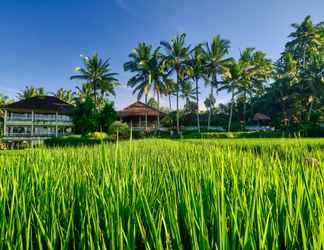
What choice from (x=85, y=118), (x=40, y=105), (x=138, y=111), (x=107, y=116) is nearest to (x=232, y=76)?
(x=138, y=111)

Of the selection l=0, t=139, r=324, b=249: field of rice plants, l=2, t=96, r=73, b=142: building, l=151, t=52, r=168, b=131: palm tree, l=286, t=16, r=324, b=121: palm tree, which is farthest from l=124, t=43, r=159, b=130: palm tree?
l=0, t=139, r=324, b=249: field of rice plants

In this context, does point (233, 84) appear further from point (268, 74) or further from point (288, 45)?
point (288, 45)

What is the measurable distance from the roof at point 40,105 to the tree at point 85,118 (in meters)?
7.68

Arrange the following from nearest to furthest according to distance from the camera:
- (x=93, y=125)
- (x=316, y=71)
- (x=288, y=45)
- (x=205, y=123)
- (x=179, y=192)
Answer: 1. (x=179, y=192)
2. (x=93, y=125)
3. (x=316, y=71)
4. (x=288, y=45)
5. (x=205, y=123)

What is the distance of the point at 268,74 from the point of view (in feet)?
124

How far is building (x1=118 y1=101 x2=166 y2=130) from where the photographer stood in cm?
2942

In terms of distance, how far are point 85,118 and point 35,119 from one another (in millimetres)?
11079

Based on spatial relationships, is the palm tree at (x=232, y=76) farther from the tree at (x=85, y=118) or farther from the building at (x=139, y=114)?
the tree at (x=85, y=118)

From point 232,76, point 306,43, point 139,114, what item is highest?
point 306,43

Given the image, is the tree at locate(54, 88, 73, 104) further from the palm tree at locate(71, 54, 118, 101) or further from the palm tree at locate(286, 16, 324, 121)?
the palm tree at locate(286, 16, 324, 121)

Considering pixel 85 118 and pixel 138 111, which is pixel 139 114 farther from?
pixel 85 118

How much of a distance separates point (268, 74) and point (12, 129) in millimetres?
36816

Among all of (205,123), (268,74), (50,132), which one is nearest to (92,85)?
(50,132)

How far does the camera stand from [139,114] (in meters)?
29.0
